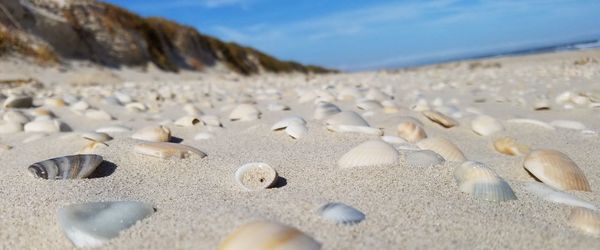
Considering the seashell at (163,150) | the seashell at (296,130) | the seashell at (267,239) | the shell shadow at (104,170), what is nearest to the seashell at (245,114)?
the seashell at (296,130)

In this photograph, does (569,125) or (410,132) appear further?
(569,125)

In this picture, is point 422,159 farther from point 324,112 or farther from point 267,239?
point 324,112

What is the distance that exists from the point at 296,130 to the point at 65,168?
1.06 meters

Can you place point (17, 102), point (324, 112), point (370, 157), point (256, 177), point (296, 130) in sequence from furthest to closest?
point (17, 102)
point (324, 112)
point (296, 130)
point (370, 157)
point (256, 177)

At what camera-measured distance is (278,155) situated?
6.19 feet

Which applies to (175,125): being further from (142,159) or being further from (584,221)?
(584,221)

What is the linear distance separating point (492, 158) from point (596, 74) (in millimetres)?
5572

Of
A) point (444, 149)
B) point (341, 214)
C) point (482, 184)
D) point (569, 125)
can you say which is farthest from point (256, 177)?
point (569, 125)

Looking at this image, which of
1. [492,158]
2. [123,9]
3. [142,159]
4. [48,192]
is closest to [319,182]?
[142,159]

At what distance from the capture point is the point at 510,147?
210 cm

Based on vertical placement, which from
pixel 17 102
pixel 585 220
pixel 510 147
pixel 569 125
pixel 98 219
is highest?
pixel 17 102

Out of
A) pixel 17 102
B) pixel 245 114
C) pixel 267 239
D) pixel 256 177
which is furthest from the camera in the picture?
pixel 17 102

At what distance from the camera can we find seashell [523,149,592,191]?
1.59 m

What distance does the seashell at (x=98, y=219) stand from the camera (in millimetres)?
1060
